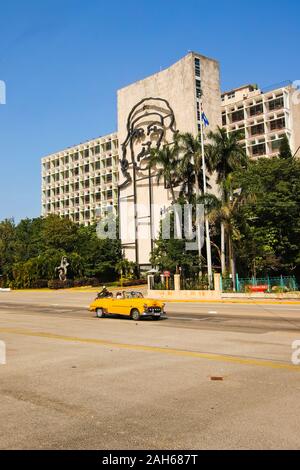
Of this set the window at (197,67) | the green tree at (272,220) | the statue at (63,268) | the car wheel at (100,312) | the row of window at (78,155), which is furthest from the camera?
the row of window at (78,155)

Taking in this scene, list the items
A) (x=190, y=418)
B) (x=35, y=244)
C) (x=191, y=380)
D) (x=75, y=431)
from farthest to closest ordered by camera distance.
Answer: (x=35, y=244)
(x=191, y=380)
(x=190, y=418)
(x=75, y=431)

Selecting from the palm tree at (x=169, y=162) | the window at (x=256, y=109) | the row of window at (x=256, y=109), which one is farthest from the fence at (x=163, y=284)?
the window at (x=256, y=109)

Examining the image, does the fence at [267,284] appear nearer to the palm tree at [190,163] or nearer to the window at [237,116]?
the palm tree at [190,163]

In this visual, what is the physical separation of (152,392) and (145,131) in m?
67.5

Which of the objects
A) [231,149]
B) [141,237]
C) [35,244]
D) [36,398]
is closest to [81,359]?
[36,398]

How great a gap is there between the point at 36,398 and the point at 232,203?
34251 millimetres

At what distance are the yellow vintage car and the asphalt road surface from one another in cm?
535

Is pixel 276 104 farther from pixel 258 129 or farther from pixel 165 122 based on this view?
pixel 165 122

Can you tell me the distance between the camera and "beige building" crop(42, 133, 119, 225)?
109 m

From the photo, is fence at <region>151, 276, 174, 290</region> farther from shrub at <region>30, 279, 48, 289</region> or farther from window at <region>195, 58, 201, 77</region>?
window at <region>195, 58, 201, 77</region>

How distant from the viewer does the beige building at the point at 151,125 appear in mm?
68062

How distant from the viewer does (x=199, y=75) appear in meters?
68.8

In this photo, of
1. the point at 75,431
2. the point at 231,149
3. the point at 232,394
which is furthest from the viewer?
the point at 231,149

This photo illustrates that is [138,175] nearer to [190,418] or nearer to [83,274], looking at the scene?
[83,274]
